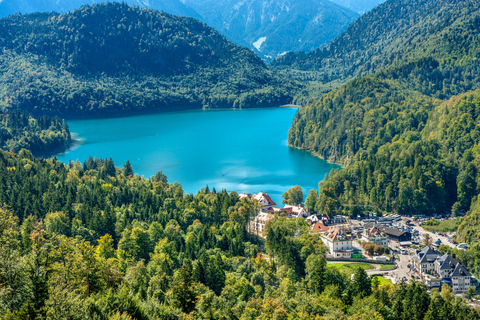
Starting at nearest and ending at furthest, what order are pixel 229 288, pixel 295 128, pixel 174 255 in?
pixel 229 288 < pixel 174 255 < pixel 295 128

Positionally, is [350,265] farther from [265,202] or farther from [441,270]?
[265,202]

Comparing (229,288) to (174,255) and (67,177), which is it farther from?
(67,177)

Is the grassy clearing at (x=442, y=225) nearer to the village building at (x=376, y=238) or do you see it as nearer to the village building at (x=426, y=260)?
the village building at (x=376, y=238)

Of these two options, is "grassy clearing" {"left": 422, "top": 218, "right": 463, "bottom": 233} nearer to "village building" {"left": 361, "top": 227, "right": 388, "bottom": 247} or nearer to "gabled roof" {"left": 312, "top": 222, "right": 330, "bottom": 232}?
"village building" {"left": 361, "top": 227, "right": 388, "bottom": 247}

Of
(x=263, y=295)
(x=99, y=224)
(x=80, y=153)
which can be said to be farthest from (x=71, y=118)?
(x=263, y=295)

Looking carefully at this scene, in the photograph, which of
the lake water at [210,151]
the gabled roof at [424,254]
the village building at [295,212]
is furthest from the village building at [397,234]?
the lake water at [210,151]

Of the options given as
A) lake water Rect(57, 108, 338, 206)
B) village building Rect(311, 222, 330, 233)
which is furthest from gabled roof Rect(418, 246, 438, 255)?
lake water Rect(57, 108, 338, 206)

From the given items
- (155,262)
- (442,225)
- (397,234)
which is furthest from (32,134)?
(442,225)

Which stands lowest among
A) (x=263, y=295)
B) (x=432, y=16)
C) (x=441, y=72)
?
(x=263, y=295)
